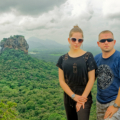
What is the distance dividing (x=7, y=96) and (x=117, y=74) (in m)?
29.9

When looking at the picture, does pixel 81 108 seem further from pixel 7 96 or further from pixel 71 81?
pixel 7 96

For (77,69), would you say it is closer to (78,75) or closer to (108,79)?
(78,75)

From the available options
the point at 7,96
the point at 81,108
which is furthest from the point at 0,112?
the point at 7,96

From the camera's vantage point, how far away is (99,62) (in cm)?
167

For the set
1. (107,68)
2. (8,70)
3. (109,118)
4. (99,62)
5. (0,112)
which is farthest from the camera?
(8,70)

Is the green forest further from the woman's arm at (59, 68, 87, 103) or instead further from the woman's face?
the woman's face

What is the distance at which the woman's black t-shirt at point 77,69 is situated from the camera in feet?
4.76

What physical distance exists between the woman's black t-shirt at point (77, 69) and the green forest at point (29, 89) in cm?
762

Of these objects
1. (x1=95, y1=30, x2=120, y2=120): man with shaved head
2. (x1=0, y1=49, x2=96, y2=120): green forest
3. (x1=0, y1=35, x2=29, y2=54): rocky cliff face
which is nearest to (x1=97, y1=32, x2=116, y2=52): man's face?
(x1=95, y1=30, x2=120, y2=120): man with shaved head

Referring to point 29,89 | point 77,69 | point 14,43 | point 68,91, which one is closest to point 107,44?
point 77,69

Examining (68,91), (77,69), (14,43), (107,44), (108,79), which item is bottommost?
(68,91)

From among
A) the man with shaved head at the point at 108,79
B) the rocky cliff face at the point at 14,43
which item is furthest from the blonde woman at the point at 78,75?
the rocky cliff face at the point at 14,43

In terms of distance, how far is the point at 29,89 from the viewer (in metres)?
33.6

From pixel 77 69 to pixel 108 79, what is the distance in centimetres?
40
